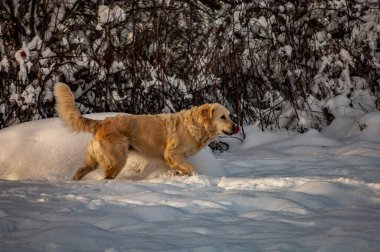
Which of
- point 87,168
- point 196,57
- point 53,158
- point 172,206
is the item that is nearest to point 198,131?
point 87,168

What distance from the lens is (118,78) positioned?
415 inches

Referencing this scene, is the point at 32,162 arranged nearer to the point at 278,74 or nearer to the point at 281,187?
the point at 281,187

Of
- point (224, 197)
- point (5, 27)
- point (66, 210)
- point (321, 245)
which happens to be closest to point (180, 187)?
point (224, 197)

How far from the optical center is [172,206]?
472 cm

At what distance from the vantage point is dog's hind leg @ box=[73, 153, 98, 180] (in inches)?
272

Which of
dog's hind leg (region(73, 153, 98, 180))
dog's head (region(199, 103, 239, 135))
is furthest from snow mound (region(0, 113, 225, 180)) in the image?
dog's head (region(199, 103, 239, 135))

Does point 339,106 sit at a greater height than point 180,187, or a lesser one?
greater

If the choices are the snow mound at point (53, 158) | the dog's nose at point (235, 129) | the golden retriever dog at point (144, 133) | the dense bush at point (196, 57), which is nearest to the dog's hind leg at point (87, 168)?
the golden retriever dog at point (144, 133)

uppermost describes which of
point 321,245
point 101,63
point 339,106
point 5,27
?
point 5,27

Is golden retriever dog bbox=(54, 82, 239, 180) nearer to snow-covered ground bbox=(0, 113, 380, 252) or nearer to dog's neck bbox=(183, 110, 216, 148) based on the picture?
dog's neck bbox=(183, 110, 216, 148)

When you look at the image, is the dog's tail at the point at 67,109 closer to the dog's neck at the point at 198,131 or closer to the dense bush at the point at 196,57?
the dog's neck at the point at 198,131

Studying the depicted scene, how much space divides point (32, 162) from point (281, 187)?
10.6ft

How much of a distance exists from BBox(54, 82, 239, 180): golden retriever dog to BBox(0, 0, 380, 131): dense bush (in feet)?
9.58

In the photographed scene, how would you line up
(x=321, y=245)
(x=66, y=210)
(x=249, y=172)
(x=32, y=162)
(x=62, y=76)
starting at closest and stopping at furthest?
(x=321, y=245) < (x=66, y=210) < (x=32, y=162) < (x=249, y=172) < (x=62, y=76)
